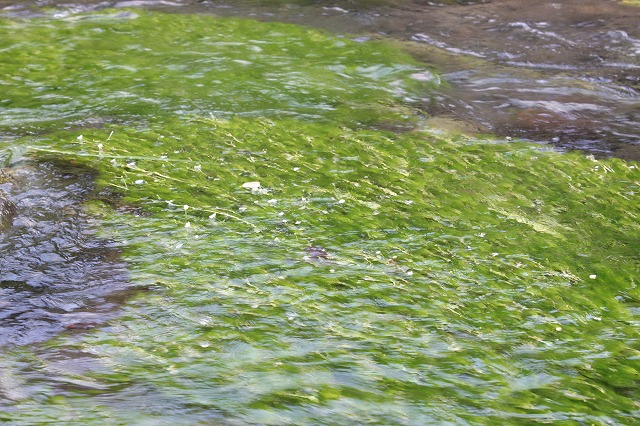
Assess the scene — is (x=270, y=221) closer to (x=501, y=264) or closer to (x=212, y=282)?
(x=212, y=282)

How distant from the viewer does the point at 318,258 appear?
5824mm

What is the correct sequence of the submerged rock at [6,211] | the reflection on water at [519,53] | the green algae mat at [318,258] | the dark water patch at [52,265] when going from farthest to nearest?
the reflection on water at [519,53] < the submerged rock at [6,211] < the dark water patch at [52,265] < the green algae mat at [318,258]

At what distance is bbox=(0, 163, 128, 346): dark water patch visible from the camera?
4.98 m

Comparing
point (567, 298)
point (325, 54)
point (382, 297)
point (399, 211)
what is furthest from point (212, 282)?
point (325, 54)

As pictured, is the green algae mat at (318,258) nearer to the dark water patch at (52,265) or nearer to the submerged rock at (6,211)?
the dark water patch at (52,265)

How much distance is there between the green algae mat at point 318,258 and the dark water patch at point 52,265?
0.14m

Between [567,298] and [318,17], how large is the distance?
837 cm

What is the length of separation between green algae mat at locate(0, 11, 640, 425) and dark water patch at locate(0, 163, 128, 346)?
5.5 inches

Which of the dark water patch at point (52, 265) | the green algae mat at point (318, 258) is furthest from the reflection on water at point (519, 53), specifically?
the dark water patch at point (52, 265)

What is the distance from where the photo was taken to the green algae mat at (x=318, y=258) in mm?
4438

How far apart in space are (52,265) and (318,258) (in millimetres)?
1844

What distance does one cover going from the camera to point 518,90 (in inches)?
402

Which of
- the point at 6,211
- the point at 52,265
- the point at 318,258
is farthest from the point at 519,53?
the point at 52,265

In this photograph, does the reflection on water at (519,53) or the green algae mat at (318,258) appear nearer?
the green algae mat at (318,258)
